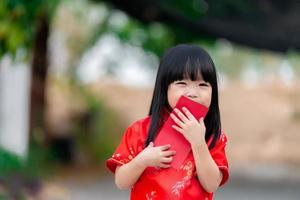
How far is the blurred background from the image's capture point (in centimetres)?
960

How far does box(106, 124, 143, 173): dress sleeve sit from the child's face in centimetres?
19

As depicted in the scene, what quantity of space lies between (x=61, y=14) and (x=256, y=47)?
751cm

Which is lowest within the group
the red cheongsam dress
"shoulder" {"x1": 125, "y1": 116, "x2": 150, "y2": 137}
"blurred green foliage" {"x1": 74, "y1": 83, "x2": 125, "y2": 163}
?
the red cheongsam dress

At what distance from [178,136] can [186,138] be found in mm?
43

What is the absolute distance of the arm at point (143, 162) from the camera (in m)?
2.80

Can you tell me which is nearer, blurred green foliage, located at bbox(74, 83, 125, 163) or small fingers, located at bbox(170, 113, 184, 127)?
small fingers, located at bbox(170, 113, 184, 127)

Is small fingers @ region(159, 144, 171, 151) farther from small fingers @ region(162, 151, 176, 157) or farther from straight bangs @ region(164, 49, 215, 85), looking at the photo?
straight bangs @ region(164, 49, 215, 85)

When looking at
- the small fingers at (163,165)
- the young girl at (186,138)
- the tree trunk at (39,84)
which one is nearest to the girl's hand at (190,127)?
the young girl at (186,138)

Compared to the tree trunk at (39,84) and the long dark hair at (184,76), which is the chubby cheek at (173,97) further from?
the tree trunk at (39,84)

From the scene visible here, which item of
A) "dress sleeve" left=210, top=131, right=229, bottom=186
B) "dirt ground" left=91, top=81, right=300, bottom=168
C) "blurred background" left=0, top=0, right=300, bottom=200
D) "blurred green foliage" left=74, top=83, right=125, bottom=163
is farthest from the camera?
"dirt ground" left=91, top=81, right=300, bottom=168

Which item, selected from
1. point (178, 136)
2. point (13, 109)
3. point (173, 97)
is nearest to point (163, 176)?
point (178, 136)

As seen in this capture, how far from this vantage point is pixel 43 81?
11.9 metres

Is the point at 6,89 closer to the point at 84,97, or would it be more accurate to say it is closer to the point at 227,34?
the point at 227,34

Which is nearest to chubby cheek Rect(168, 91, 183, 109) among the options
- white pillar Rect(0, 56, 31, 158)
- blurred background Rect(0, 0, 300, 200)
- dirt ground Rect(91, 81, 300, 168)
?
blurred background Rect(0, 0, 300, 200)
